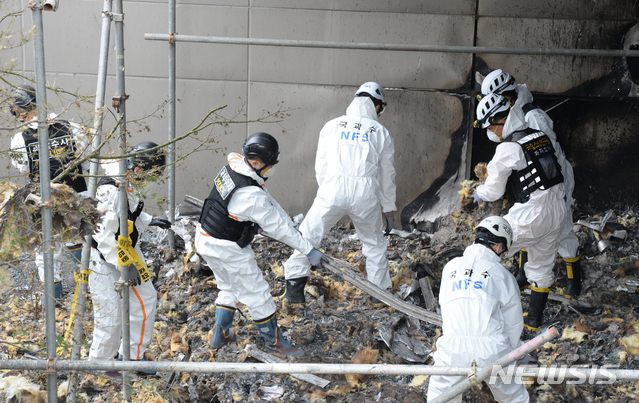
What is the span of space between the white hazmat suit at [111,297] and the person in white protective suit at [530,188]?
2852 mm

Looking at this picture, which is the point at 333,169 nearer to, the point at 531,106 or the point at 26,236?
the point at 531,106

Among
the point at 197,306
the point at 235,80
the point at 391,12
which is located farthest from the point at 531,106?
the point at 197,306

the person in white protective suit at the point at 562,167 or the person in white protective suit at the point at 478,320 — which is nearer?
the person in white protective suit at the point at 478,320

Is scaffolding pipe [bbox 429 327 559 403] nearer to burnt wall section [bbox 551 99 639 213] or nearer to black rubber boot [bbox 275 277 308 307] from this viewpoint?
black rubber boot [bbox 275 277 308 307]

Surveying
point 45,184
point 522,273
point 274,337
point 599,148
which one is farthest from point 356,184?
point 599,148

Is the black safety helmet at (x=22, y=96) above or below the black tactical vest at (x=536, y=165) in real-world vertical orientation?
above

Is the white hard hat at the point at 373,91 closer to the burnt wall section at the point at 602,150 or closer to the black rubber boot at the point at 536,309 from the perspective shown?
the black rubber boot at the point at 536,309

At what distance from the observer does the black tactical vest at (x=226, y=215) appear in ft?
13.0

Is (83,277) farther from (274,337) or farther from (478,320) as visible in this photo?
(478,320)

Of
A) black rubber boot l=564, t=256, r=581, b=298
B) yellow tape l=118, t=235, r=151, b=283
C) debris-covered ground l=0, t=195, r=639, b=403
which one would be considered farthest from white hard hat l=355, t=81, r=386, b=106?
yellow tape l=118, t=235, r=151, b=283

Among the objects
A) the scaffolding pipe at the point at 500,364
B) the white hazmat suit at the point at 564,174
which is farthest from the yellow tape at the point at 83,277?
the white hazmat suit at the point at 564,174

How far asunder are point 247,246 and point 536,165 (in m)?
2.40

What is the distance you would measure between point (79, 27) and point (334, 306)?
4.25 m

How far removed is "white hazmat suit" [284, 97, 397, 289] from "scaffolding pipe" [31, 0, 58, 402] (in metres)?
2.57
